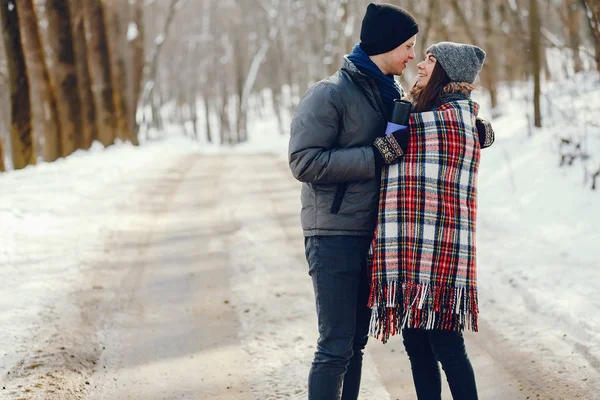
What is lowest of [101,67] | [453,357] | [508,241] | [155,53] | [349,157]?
[508,241]

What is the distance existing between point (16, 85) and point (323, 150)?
12866 mm

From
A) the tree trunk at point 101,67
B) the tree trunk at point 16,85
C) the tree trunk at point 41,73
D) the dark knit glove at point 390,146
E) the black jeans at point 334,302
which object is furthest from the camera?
the tree trunk at point 101,67

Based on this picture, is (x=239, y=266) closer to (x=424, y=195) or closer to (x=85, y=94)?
(x=424, y=195)

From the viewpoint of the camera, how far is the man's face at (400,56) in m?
3.10

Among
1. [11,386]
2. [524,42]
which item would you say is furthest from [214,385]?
[524,42]

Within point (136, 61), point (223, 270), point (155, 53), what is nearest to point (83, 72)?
point (136, 61)

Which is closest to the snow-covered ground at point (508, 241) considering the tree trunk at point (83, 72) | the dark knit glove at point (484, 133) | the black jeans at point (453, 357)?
the black jeans at point (453, 357)

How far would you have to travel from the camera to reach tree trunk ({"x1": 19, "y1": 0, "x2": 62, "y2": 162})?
15.8m

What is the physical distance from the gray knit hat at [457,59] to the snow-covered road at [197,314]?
2043mm

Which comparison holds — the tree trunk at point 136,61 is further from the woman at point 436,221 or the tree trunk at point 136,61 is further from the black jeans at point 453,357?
the woman at point 436,221

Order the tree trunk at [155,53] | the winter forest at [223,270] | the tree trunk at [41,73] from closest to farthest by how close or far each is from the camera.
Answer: the winter forest at [223,270] → the tree trunk at [41,73] → the tree trunk at [155,53]

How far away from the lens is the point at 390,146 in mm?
2975

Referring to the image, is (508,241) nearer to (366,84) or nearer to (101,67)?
(366,84)

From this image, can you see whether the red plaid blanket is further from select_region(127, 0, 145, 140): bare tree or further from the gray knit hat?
select_region(127, 0, 145, 140): bare tree
